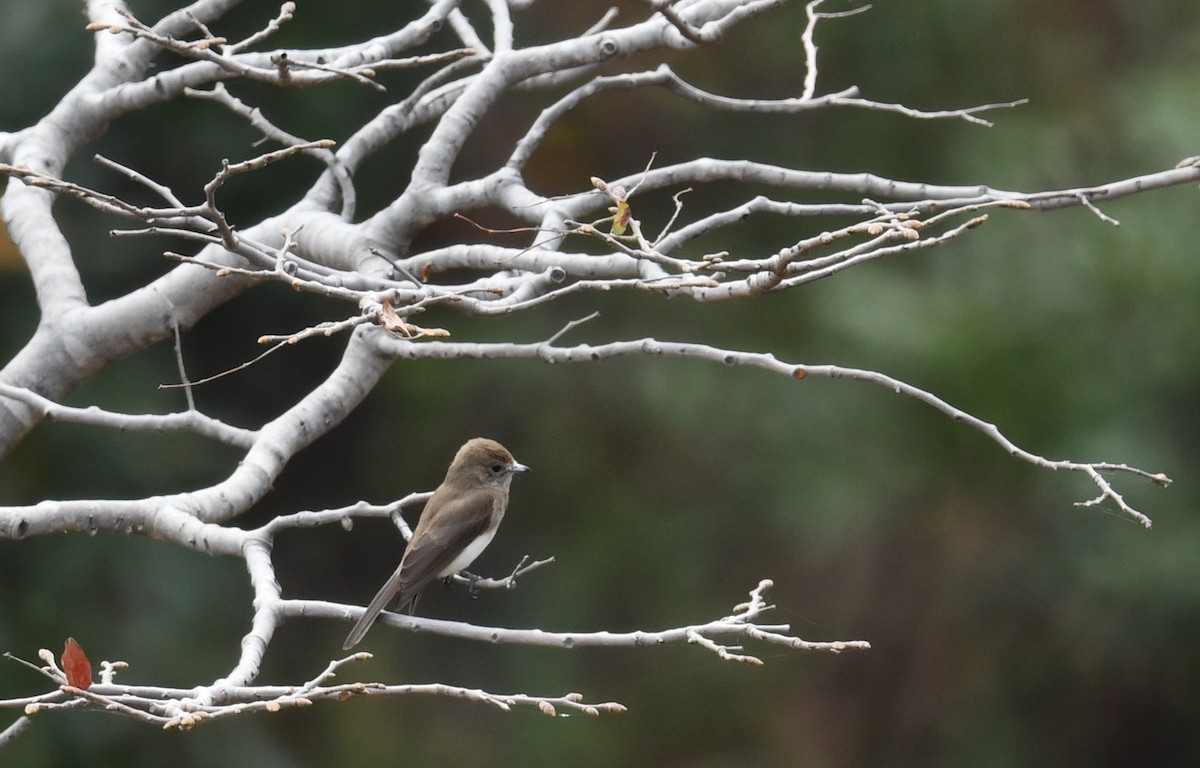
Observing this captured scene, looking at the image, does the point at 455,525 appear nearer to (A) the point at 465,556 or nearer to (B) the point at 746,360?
(A) the point at 465,556

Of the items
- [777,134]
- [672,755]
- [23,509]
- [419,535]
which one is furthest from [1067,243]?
[23,509]

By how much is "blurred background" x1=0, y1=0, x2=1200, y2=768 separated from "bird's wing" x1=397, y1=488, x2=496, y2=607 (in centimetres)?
223

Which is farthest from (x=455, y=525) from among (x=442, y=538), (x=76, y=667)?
(x=76, y=667)

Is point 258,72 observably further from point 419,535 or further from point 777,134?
point 777,134

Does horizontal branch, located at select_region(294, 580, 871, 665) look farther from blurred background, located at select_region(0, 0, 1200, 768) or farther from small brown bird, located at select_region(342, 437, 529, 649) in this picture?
blurred background, located at select_region(0, 0, 1200, 768)

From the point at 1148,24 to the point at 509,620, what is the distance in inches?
238

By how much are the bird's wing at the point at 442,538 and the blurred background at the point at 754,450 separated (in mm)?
2228

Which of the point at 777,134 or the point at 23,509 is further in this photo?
the point at 777,134

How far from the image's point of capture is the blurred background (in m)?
7.39

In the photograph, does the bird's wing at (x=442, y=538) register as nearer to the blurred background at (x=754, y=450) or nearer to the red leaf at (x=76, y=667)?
the red leaf at (x=76, y=667)

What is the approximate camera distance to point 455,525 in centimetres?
444

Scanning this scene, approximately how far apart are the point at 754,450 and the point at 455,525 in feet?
14.3

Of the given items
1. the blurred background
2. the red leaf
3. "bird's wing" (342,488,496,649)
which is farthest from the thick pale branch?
the blurred background

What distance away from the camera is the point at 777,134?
9219 millimetres
